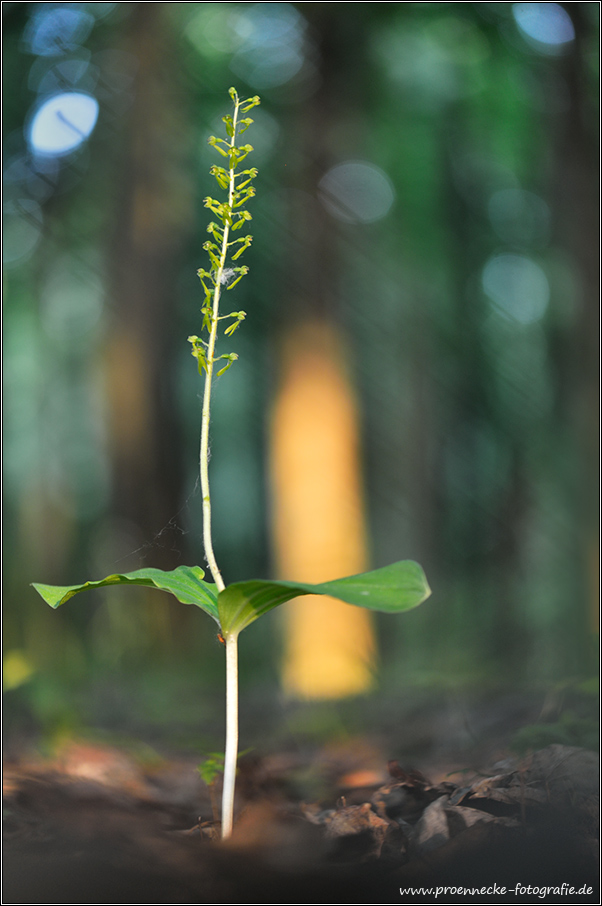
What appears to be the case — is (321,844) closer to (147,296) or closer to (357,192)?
(147,296)

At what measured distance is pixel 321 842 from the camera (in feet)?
1.20

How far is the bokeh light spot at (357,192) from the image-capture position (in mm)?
921

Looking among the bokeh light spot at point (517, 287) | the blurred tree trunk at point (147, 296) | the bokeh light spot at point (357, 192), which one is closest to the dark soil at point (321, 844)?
the blurred tree trunk at point (147, 296)

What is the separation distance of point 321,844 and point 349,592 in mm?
189

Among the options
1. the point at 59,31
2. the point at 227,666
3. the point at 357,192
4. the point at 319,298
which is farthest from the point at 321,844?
the point at 59,31

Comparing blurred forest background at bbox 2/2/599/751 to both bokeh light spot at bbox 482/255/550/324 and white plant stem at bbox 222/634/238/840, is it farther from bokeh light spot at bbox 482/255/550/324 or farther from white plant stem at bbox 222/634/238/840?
white plant stem at bbox 222/634/238/840

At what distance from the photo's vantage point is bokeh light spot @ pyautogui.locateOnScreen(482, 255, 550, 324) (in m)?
0.91

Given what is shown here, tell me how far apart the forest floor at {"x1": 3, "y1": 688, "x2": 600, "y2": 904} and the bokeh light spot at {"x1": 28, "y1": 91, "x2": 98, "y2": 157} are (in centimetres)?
95

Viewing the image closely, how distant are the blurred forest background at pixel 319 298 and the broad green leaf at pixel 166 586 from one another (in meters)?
0.40

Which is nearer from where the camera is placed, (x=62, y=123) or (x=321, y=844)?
(x=321, y=844)

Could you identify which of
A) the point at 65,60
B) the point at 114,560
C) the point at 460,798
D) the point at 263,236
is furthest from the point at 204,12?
the point at 460,798

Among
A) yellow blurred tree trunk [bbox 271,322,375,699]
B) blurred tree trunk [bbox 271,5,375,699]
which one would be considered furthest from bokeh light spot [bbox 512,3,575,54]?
yellow blurred tree trunk [bbox 271,322,375,699]

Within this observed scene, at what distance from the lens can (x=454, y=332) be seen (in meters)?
0.94

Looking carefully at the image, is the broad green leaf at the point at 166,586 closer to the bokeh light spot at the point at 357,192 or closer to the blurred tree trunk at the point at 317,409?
the blurred tree trunk at the point at 317,409
